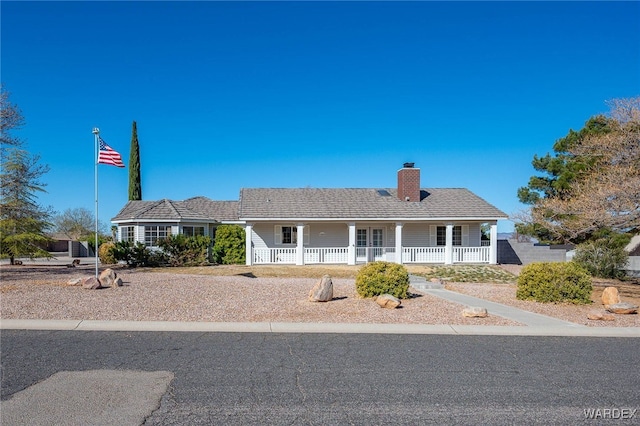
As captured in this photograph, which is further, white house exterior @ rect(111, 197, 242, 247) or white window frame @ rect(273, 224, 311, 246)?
white window frame @ rect(273, 224, 311, 246)

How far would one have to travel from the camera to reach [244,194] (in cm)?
3028

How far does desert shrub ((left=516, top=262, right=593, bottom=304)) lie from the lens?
13.0 metres

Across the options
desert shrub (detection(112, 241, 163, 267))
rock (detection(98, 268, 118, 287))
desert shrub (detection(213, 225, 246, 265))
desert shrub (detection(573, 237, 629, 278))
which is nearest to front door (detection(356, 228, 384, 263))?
desert shrub (detection(213, 225, 246, 265))

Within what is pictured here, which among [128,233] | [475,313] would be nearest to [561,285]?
[475,313]

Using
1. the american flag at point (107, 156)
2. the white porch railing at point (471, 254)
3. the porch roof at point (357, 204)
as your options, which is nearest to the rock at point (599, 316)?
the american flag at point (107, 156)

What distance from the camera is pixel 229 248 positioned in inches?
1069

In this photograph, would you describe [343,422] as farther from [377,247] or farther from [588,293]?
[377,247]

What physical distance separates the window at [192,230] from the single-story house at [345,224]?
7 cm

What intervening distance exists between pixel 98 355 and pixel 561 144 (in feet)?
79.2

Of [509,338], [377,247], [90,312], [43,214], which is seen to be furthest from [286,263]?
[509,338]

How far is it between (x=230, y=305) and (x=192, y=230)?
1738 centimetres

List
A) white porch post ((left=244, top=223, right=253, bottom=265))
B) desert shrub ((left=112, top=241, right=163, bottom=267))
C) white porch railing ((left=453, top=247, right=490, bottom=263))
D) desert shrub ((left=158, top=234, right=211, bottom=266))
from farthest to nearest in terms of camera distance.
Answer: white porch railing ((left=453, top=247, right=490, bottom=263)) < white porch post ((left=244, top=223, right=253, bottom=265)) < desert shrub ((left=158, top=234, right=211, bottom=266)) < desert shrub ((left=112, top=241, right=163, bottom=267))

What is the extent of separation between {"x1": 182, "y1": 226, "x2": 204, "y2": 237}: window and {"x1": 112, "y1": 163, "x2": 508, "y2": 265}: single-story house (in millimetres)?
65

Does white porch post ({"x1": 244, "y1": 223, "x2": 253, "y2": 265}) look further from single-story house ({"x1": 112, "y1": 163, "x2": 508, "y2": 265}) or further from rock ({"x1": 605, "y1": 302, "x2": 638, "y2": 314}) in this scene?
rock ({"x1": 605, "y1": 302, "x2": 638, "y2": 314})
